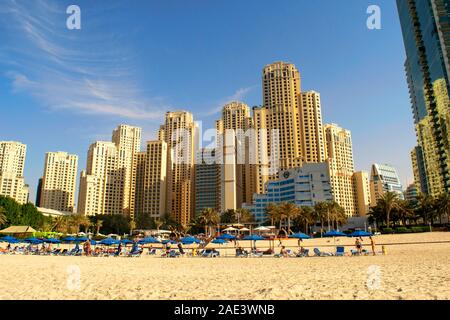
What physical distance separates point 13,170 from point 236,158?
112 meters

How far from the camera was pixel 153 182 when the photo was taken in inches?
6230

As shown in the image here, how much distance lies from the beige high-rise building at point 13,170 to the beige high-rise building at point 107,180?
2700 centimetres

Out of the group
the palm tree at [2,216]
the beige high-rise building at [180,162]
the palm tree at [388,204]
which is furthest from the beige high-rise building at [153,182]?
the palm tree at [388,204]

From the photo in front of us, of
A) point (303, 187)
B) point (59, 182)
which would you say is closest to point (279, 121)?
point (303, 187)

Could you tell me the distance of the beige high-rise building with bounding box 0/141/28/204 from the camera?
15400 centimetres

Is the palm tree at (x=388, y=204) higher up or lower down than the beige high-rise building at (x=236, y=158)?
lower down

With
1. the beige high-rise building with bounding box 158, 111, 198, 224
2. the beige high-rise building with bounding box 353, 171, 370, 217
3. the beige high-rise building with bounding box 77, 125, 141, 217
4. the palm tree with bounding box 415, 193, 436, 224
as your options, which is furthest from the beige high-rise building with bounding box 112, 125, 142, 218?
the palm tree with bounding box 415, 193, 436, 224

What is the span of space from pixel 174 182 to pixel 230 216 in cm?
5693

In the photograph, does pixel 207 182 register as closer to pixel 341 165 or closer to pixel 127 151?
pixel 127 151

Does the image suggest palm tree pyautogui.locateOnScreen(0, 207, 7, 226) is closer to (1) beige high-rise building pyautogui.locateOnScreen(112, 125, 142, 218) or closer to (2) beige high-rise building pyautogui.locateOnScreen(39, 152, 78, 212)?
(1) beige high-rise building pyautogui.locateOnScreen(112, 125, 142, 218)

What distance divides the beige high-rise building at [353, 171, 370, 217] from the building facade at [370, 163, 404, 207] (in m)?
44.6

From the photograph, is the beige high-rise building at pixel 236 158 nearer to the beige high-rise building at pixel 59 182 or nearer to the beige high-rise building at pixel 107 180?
the beige high-rise building at pixel 107 180

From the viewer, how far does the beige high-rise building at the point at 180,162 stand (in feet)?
534
